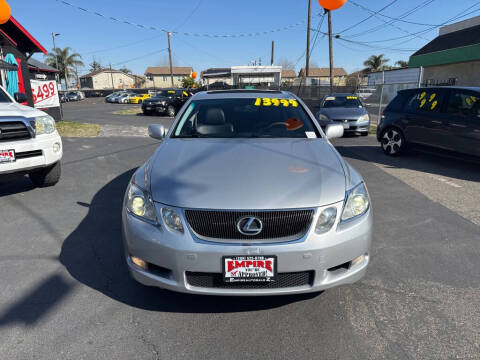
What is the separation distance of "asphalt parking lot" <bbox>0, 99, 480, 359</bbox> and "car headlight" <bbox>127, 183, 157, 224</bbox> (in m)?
0.74

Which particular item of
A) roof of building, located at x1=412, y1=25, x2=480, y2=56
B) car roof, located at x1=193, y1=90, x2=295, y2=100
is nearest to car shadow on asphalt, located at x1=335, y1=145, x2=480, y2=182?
car roof, located at x1=193, y1=90, x2=295, y2=100

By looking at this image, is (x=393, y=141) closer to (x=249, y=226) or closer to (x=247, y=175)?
(x=247, y=175)

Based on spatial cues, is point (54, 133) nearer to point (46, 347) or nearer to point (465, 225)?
point (46, 347)

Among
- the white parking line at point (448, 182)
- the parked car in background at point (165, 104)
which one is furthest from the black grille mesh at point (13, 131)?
the parked car in background at point (165, 104)

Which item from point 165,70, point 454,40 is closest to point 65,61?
point 165,70

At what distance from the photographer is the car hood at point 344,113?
11.4 metres

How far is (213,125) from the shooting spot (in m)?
3.79

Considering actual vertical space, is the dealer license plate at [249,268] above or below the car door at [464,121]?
below

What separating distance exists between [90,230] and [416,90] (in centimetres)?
752

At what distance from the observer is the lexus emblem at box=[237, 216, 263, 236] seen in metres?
2.22

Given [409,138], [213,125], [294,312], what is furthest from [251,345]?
[409,138]

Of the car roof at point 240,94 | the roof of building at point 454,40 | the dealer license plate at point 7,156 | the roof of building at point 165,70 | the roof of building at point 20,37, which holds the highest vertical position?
the roof of building at point 165,70

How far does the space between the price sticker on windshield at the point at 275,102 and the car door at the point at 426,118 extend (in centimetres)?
454

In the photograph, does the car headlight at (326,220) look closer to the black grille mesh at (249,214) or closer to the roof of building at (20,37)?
the black grille mesh at (249,214)
